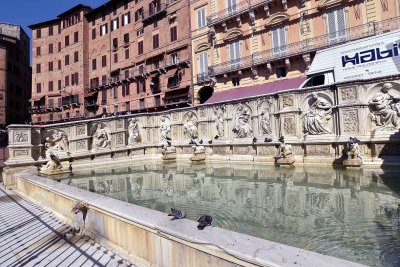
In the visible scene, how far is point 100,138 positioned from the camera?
1441cm

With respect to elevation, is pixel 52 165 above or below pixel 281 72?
below

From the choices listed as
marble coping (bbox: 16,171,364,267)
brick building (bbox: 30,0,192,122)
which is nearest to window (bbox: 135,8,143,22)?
brick building (bbox: 30,0,192,122)

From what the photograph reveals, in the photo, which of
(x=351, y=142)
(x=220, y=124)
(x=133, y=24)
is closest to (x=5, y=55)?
(x=133, y=24)

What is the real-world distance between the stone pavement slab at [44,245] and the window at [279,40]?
2332 cm

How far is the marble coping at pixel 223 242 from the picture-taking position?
2.41 meters

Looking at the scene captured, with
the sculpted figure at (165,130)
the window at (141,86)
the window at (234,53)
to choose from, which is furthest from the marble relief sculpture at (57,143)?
the window at (141,86)

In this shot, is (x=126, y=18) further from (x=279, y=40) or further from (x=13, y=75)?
(x=279, y=40)

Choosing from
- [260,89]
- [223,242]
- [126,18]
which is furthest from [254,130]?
[126,18]

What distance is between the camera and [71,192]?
5.92m

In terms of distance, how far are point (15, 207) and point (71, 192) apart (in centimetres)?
293

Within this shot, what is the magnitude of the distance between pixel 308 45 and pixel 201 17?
13284 mm

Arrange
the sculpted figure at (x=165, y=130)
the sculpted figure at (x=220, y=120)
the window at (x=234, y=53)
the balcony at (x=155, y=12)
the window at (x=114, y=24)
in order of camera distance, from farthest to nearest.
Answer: the window at (x=114, y=24) → the balcony at (x=155, y=12) → the window at (x=234, y=53) → the sculpted figure at (x=165, y=130) → the sculpted figure at (x=220, y=120)

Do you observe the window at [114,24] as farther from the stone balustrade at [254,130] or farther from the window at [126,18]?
the stone balustrade at [254,130]

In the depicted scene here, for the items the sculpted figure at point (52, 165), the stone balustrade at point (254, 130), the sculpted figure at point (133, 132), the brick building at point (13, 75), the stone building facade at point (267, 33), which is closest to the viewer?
the stone balustrade at point (254, 130)
